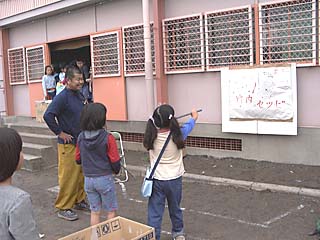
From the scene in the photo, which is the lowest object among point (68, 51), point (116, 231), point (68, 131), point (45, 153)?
point (45, 153)

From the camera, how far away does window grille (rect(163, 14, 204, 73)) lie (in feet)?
25.1

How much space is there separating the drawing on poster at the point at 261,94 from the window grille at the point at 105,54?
3.07 metres

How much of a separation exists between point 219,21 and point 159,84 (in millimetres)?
1699

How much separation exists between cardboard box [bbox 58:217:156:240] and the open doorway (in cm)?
735

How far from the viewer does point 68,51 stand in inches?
490

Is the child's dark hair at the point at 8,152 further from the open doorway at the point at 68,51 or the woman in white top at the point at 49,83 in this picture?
the woman in white top at the point at 49,83

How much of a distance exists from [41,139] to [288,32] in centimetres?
586

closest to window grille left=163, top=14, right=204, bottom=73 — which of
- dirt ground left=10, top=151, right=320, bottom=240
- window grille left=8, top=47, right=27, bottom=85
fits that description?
dirt ground left=10, top=151, right=320, bottom=240

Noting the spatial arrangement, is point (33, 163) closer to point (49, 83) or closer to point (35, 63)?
point (49, 83)

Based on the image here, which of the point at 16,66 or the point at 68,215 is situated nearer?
the point at 68,215

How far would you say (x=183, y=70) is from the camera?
7922mm

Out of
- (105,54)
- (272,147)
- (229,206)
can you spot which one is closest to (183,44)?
(105,54)

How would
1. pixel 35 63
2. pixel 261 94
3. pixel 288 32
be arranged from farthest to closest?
pixel 35 63 → pixel 261 94 → pixel 288 32

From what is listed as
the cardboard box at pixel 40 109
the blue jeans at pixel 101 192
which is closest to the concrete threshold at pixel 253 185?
the blue jeans at pixel 101 192
